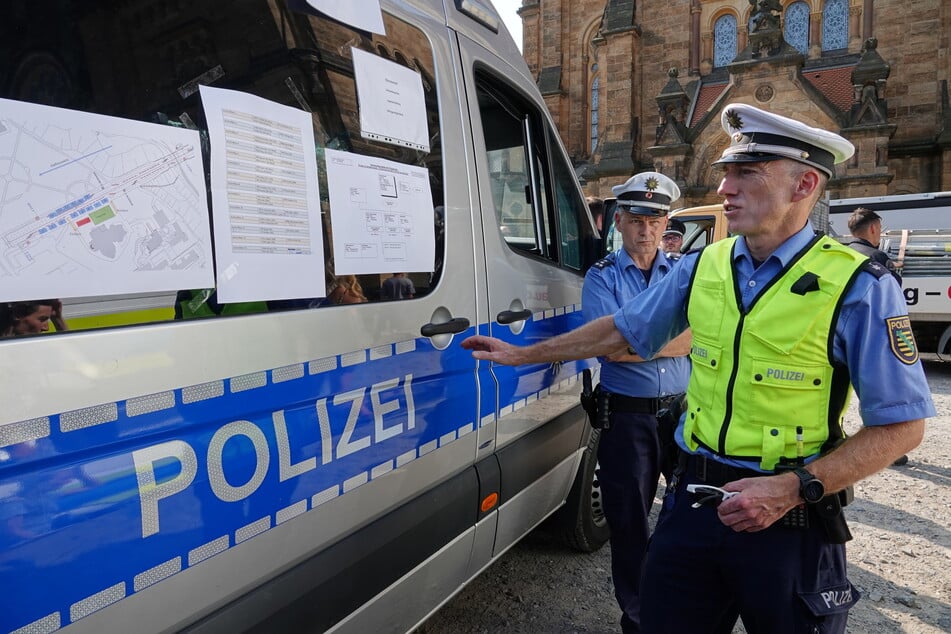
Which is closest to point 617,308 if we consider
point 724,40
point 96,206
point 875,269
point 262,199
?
point 875,269

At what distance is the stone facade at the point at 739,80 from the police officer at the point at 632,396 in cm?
1680

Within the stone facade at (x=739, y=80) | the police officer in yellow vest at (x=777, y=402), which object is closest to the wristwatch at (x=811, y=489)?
the police officer in yellow vest at (x=777, y=402)

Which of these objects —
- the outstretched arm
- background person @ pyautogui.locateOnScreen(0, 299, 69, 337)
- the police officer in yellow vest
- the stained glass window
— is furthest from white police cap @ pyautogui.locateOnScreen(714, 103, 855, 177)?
the stained glass window

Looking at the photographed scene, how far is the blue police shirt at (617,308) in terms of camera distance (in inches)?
102

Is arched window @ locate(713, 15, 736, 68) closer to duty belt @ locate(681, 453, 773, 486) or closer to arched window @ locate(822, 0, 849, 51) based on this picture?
arched window @ locate(822, 0, 849, 51)

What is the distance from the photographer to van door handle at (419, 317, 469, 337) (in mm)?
1869

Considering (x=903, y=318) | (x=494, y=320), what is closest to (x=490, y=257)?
(x=494, y=320)

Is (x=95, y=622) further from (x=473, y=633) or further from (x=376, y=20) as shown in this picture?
(x=473, y=633)

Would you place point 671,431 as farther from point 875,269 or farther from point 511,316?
point 875,269

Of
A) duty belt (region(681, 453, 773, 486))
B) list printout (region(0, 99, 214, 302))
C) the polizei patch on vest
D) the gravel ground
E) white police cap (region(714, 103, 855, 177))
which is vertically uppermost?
white police cap (region(714, 103, 855, 177))

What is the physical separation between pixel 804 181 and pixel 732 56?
23301 millimetres

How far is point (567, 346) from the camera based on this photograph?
2.12 metres

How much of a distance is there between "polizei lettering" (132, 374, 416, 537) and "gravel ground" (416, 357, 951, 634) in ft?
5.35

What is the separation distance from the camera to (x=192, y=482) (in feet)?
3.99
